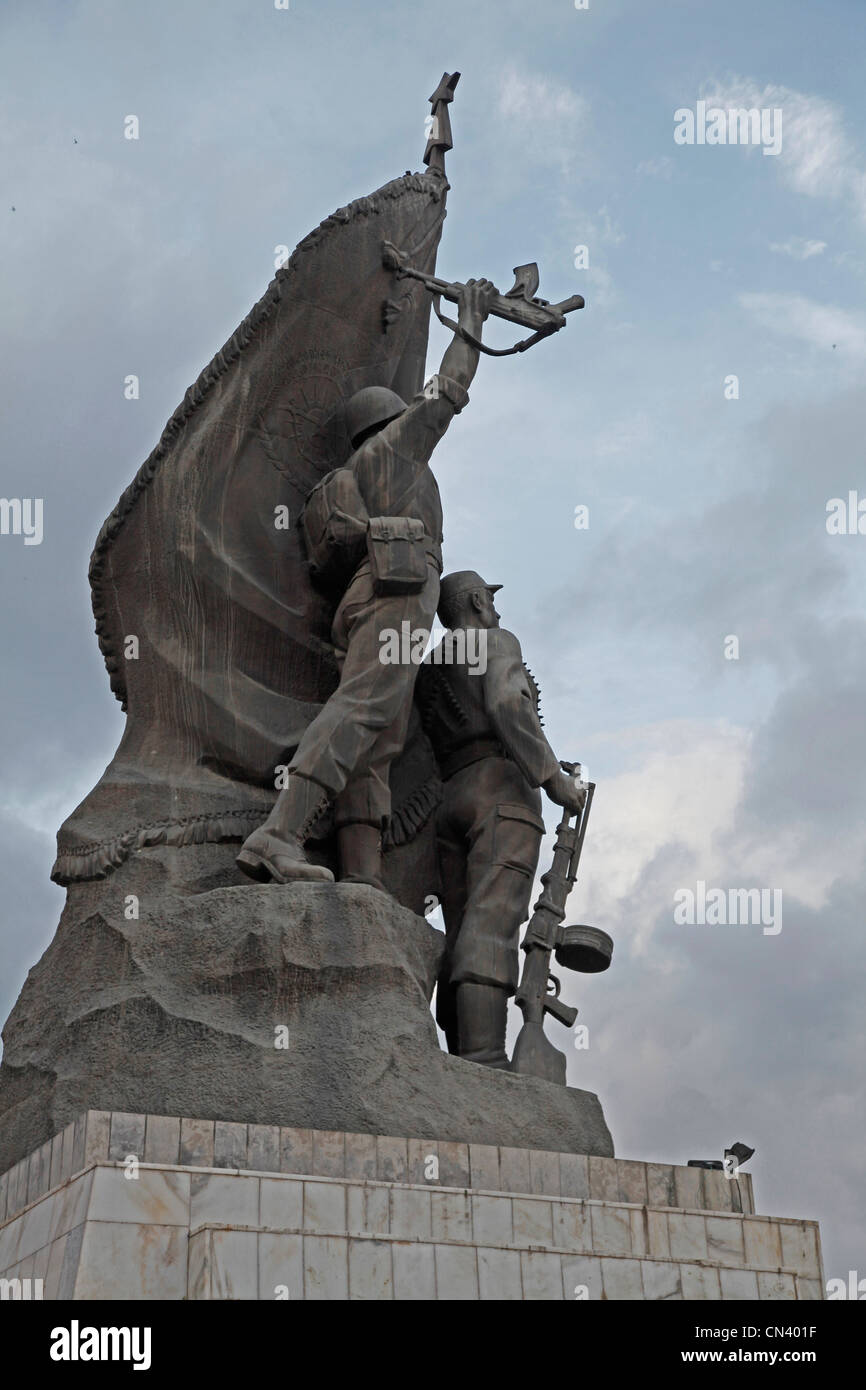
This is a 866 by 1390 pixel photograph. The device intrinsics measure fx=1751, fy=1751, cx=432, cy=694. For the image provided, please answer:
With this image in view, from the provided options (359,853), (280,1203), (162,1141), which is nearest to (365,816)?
(359,853)

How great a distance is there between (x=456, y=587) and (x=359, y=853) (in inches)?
63.9

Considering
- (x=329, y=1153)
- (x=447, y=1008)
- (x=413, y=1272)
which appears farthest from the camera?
(x=447, y=1008)

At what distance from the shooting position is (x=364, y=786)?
7766mm

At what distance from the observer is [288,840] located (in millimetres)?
7352

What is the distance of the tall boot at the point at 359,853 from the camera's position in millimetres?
7719

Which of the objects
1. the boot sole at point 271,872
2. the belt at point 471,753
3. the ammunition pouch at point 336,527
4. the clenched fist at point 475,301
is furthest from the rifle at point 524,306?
the boot sole at point 271,872

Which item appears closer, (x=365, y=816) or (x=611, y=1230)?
(x=611, y=1230)

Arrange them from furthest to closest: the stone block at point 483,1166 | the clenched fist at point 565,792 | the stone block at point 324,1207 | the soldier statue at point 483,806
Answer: the clenched fist at point 565,792, the soldier statue at point 483,806, the stone block at point 483,1166, the stone block at point 324,1207

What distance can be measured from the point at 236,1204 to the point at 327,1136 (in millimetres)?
511

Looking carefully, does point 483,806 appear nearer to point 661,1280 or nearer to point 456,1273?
point 661,1280

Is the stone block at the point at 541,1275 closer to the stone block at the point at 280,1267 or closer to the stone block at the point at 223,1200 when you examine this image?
the stone block at the point at 280,1267

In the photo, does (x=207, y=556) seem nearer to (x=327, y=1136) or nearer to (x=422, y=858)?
(x=422, y=858)

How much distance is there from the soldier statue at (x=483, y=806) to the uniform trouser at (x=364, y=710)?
16.4 inches
